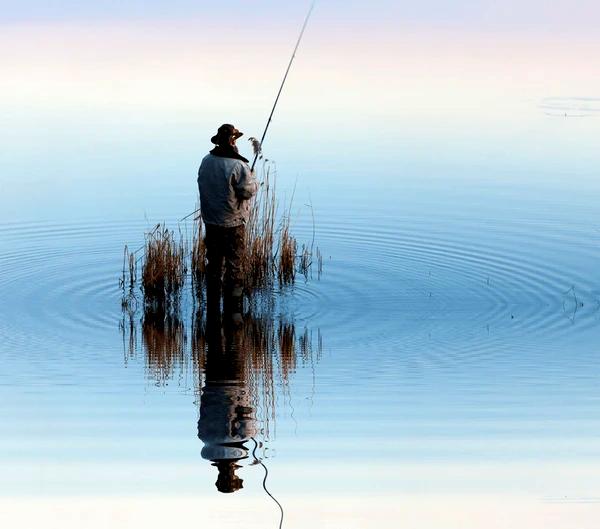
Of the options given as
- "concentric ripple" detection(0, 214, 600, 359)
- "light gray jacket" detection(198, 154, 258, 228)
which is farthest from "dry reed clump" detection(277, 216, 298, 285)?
"light gray jacket" detection(198, 154, 258, 228)

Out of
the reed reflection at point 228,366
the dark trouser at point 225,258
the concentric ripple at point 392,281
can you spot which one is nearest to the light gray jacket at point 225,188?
the dark trouser at point 225,258

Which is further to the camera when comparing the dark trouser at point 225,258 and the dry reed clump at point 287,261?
the dry reed clump at point 287,261

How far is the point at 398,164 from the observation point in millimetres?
22719

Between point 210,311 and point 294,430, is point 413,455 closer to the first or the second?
point 294,430

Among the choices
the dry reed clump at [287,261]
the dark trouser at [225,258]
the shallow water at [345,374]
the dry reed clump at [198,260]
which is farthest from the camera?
the dry reed clump at [287,261]

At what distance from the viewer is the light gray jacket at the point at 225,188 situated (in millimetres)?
12617

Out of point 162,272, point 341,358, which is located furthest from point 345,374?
point 162,272

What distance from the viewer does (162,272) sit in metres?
13.3

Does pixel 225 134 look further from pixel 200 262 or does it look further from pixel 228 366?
pixel 228 366

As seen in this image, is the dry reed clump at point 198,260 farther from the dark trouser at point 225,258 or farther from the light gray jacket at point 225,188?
the light gray jacket at point 225,188

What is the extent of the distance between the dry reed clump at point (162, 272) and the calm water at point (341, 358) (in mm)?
370

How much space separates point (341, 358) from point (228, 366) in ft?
2.91

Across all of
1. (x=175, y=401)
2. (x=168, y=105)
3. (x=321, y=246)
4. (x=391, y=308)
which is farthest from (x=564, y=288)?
(x=168, y=105)

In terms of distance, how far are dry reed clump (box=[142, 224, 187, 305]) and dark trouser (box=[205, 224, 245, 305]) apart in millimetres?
393
